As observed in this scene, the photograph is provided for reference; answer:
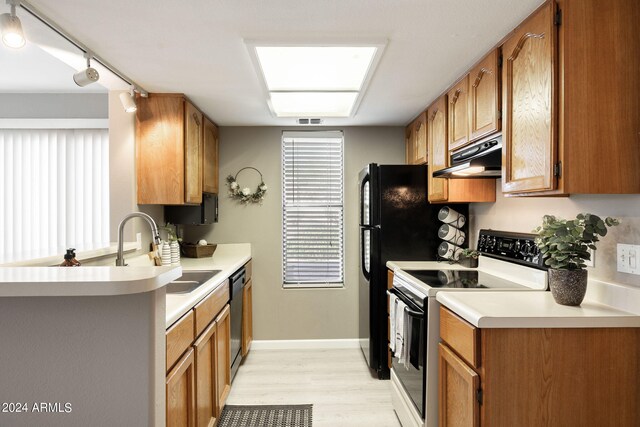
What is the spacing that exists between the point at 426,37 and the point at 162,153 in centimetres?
192

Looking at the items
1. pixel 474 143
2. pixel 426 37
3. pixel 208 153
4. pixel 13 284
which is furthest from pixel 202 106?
pixel 13 284

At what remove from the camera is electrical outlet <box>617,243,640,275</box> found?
1.42 m

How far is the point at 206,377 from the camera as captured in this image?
2053mm

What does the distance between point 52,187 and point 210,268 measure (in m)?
1.96

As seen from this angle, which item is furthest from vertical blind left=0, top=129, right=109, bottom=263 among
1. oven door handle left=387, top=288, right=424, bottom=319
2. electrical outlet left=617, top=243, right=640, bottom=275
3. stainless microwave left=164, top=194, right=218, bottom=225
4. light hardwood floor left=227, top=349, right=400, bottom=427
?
electrical outlet left=617, top=243, right=640, bottom=275

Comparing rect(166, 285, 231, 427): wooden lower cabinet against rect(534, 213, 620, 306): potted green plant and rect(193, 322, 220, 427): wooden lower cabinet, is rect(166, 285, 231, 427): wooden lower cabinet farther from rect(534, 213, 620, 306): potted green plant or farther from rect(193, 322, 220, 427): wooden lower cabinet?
rect(534, 213, 620, 306): potted green plant

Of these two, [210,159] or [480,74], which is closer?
[480,74]

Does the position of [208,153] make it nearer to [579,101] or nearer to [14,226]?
[14,226]

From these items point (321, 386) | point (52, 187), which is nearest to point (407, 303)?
point (321, 386)

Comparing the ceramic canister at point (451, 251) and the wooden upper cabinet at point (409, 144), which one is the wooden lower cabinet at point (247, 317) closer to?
the ceramic canister at point (451, 251)

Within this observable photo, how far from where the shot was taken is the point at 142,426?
41.7 inches

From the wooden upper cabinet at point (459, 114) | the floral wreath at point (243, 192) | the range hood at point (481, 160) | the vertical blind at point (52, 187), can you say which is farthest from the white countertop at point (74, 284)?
the vertical blind at point (52, 187)

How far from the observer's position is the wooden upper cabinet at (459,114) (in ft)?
7.50

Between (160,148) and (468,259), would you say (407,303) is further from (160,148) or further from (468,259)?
(160,148)
